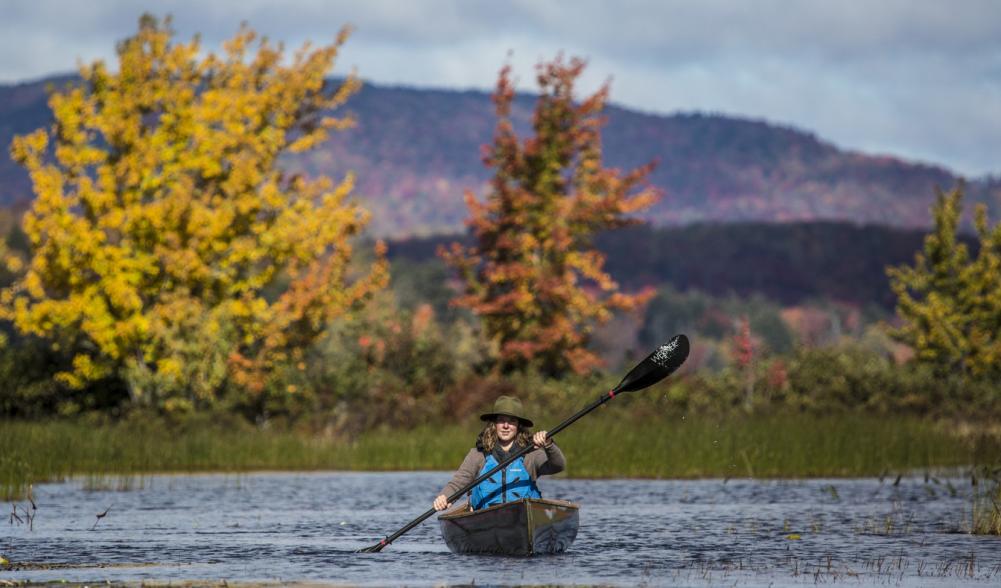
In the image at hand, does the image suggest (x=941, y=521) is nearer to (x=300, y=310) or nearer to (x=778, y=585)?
(x=778, y=585)

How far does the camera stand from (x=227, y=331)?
118 ft

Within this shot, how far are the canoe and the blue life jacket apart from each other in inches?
11.0

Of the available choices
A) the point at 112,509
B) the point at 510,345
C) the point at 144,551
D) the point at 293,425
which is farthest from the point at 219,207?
the point at 144,551

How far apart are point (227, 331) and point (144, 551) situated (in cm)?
1909

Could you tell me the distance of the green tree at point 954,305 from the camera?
51.2m

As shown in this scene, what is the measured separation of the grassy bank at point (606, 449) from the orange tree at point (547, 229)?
7.61 meters

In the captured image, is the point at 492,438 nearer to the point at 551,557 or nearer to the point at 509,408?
the point at 509,408

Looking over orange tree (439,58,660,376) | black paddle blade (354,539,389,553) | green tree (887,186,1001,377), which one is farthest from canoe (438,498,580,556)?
green tree (887,186,1001,377)

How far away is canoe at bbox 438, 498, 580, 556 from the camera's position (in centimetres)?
1590

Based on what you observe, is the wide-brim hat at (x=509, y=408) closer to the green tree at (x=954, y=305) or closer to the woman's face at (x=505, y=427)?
the woman's face at (x=505, y=427)

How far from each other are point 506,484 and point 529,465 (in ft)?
1.12

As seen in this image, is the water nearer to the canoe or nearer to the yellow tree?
the canoe

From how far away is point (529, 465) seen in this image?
653 inches

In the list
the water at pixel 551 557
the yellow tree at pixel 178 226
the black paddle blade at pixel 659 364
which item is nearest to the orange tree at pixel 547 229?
the yellow tree at pixel 178 226
